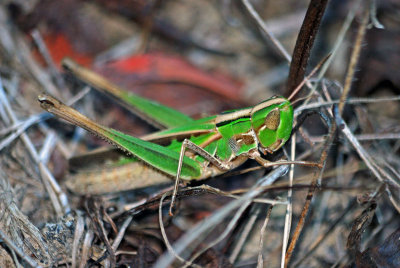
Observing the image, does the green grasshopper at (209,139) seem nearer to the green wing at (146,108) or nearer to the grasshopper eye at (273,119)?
the grasshopper eye at (273,119)

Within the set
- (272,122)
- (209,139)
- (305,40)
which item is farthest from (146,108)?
(305,40)

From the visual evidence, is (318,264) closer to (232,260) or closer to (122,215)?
(232,260)

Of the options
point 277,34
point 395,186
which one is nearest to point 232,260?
point 395,186

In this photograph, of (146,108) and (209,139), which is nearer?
(209,139)

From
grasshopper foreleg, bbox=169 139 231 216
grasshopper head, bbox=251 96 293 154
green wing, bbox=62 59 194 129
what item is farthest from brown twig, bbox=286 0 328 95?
green wing, bbox=62 59 194 129

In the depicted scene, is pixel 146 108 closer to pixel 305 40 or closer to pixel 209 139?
pixel 209 139

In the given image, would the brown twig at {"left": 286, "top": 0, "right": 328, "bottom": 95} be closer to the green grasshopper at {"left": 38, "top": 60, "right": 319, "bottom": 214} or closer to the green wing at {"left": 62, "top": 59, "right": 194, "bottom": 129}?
the green grasshopper at {"left": 38, "top": 60, "right": 319, "bottom": 214}

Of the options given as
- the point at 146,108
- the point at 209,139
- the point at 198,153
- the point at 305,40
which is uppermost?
the point at 305,40
